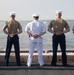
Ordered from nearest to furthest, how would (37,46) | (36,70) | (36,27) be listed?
(36,70) < (36,27) < (37,46)

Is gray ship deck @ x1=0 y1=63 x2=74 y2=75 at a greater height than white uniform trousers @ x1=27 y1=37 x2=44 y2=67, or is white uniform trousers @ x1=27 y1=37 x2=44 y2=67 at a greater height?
white uniform trousers @ x1=27 y1=37 x2=44 y2=67

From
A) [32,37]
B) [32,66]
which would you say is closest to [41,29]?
[32,37]

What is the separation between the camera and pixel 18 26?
40.4 feet

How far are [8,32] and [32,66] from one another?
1372 millimetres

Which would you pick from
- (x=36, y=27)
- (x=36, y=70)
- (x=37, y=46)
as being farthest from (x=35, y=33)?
(x=36, y=70)

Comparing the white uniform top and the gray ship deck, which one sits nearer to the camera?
the gray ship deck

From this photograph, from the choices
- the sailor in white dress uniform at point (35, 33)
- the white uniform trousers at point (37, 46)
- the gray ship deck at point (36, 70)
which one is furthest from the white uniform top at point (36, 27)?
the gray ship deck at point (36, 70)

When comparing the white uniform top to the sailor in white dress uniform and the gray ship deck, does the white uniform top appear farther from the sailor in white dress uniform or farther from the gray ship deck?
the gray ship deck

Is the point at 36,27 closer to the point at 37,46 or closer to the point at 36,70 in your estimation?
the point at 37,46

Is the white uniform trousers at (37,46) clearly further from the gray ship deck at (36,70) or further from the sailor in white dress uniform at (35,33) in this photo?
the gray ship deck at (36,70)

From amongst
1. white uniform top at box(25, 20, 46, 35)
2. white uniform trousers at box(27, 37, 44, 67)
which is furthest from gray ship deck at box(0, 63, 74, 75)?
white uniform top at box(25, 20, 46, 35)

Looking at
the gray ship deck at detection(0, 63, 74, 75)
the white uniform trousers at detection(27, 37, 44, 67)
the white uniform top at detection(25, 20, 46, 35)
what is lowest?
the gray ship deck at detection(0, 63, 74, 75)

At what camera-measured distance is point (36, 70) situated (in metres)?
11.5

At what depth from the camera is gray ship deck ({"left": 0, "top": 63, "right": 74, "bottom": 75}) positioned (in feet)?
36.5
